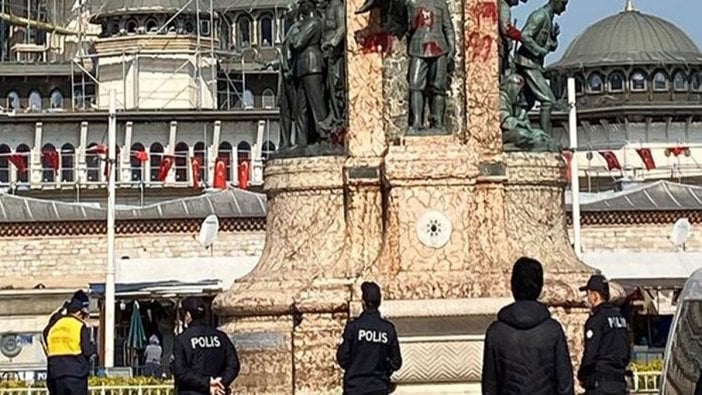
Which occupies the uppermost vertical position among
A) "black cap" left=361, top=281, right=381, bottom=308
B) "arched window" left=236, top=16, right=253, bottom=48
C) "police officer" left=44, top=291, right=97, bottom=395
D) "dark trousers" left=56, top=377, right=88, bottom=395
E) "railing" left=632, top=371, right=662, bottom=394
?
"arched window" left=236, top=16, right=253, bottom=48

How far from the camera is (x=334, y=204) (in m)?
23.0

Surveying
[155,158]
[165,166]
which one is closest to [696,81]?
[155,158]

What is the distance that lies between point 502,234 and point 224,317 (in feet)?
10.0

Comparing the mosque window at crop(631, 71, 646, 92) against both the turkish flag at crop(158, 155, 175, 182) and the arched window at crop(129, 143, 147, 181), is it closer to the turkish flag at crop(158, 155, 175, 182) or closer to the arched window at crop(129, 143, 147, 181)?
the arched window at crop(129, 143, 147, 181)

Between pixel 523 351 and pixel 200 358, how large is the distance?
14.5 ft

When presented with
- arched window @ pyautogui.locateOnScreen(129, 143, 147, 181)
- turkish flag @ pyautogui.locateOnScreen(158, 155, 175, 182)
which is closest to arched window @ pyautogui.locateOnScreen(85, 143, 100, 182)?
arched window @ pyautogui.locateOnScreen(129, 143, 147, 181)

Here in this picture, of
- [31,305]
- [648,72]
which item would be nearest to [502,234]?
[31,305]

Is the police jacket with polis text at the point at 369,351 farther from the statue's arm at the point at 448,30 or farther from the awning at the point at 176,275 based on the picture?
the awning at the point at 176,275

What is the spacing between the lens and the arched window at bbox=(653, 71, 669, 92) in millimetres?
115312

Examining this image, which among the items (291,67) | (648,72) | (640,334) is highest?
(648,72)

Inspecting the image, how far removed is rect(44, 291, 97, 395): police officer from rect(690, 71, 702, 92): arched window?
321 feet

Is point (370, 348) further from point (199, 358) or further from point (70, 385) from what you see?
point (70, 385)

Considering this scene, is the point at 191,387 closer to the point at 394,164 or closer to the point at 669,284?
the point at 394,164

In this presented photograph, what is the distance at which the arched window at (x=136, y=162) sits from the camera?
98.4 m
